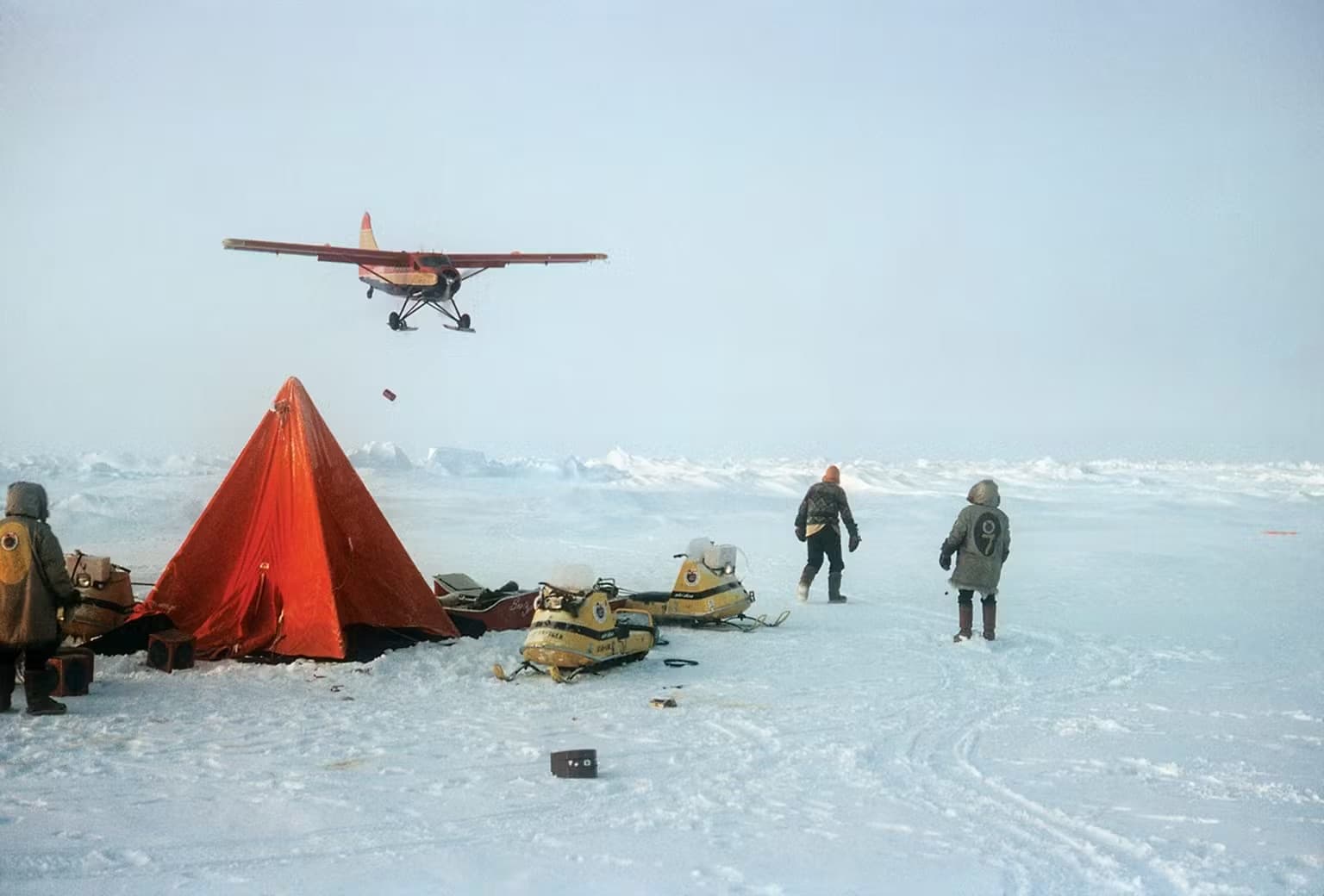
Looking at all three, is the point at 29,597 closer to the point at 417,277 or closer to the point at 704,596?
the point at 704,596

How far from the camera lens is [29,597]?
22.3 ft

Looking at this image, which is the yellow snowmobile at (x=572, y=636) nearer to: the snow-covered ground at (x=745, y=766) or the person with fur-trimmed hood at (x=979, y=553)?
the snow-covered ground at (x=745, y=766)

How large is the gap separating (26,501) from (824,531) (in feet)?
27.1

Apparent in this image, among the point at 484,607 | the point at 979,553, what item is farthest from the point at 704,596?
the point at 979,553

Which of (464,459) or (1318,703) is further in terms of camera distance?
(464,459)

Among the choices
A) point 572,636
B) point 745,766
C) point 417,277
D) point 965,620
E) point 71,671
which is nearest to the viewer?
point 745,766

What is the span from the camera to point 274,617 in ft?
29.1

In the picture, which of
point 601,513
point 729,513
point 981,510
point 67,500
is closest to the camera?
point 981,510

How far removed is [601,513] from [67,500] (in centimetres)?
1067

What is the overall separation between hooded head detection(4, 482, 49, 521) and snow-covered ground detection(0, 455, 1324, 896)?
4.34 ft

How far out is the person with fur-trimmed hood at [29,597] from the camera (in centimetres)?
677

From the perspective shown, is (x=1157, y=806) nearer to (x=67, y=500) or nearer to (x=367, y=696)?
(x=367, y=696)

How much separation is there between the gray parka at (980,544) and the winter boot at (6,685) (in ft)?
24.0

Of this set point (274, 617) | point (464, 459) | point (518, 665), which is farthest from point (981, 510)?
point (464, 459)
